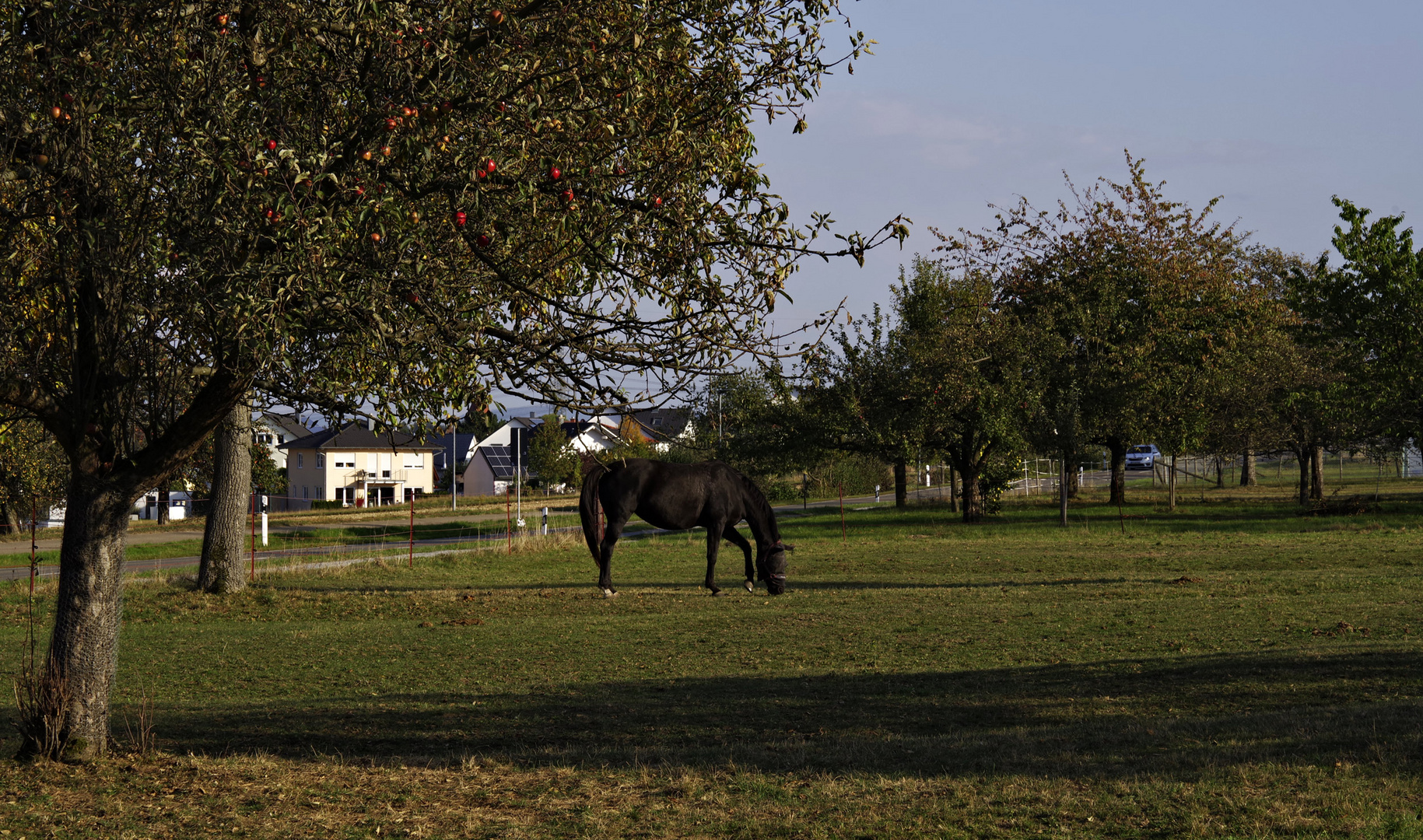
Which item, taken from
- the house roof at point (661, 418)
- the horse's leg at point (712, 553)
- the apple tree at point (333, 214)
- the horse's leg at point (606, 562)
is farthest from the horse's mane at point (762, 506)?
the apple tree at point (333, 214)

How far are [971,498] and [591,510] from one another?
20.9m

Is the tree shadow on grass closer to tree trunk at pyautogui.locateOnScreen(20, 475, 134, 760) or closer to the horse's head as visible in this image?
tree trunk at pyautogui.locateOnScreen(20, 475, 134, 760)

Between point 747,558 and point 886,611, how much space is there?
4170mm

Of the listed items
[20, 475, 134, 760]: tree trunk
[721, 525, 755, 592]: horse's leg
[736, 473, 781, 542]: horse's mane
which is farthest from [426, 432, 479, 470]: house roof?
[20, 475, 134, 760]: tree trunk

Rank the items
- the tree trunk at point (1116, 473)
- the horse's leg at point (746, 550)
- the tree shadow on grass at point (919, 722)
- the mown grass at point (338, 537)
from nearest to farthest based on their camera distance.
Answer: the tree shadow on grass at point (919, 722) < the horse's leg at point (746, 550) < the mown grass at point (338, 537) < the tree trunk at point (1116, 473)

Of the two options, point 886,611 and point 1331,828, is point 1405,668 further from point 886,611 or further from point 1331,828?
point 886,611

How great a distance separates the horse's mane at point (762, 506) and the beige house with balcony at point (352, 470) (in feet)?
235

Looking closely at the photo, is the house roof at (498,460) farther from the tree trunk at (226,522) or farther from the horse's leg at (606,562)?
the horse's leg at (606,562)

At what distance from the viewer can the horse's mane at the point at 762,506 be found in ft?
68.7

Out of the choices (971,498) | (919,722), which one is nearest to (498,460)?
(971,498)

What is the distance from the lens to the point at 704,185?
782cm

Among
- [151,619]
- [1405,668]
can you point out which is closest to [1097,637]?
[1405,668]

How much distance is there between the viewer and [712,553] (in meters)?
21.0

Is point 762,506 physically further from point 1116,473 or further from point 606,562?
point 1116,473
